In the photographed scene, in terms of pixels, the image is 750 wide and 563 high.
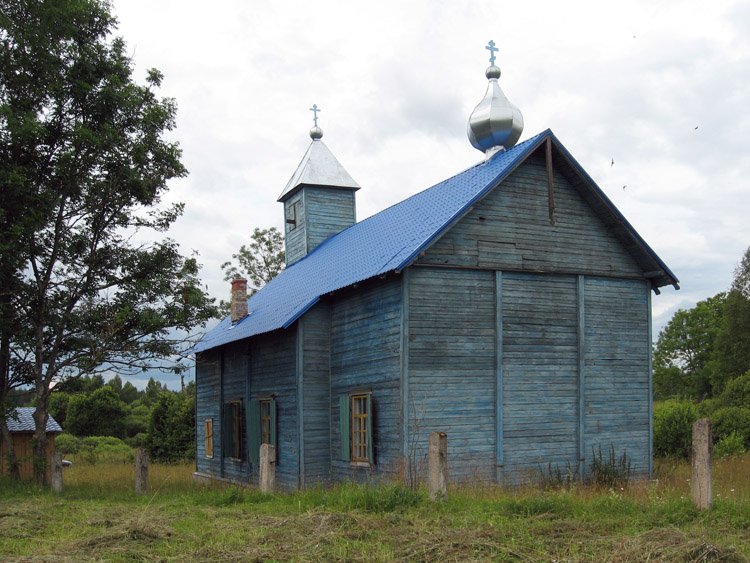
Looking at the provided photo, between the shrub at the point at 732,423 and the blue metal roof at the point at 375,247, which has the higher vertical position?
the blue metal roof at the point at 375,247

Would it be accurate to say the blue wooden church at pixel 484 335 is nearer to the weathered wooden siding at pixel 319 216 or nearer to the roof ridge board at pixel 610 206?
the roof ridge board at pixel 610 206

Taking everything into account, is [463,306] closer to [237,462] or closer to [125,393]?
[237,462]

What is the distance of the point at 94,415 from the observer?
1834 inches

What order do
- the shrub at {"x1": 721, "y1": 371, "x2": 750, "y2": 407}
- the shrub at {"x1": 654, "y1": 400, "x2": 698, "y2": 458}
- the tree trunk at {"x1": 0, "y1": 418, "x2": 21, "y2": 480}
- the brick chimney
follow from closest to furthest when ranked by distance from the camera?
the tree trunk at {"x1": 0, "y1": 418, "x2": 21, "y2": 480}
the shrub at {"x1": 654, "y1": 400, "x2": 698, "y2": 458}
the brick chimney
the shrub at {"x1": 721, "y1": 371, "x2": 750, "y2": 407}

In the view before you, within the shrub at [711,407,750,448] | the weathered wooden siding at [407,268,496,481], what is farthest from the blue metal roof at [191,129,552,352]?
the shrub at [711,407,750,448]

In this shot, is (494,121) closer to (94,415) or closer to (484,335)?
(484,335)

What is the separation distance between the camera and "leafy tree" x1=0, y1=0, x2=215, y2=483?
18219mm

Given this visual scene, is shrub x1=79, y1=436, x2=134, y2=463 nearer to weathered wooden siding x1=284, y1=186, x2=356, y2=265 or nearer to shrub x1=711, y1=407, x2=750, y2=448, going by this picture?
weathered wooden siding x1=284, y1=186, x2=356, y2=265

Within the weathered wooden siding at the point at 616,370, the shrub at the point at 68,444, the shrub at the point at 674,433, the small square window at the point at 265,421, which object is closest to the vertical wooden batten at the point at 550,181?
the weathered wooden siding at the point at 616,370

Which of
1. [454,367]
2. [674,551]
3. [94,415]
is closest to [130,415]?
[94,415]

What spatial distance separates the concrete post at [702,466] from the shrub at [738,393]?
18460 millimetres

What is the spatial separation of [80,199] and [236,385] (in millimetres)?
6463

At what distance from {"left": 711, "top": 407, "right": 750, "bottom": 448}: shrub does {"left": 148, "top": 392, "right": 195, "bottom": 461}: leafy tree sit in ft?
66.3

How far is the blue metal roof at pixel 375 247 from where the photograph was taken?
16172 mm
